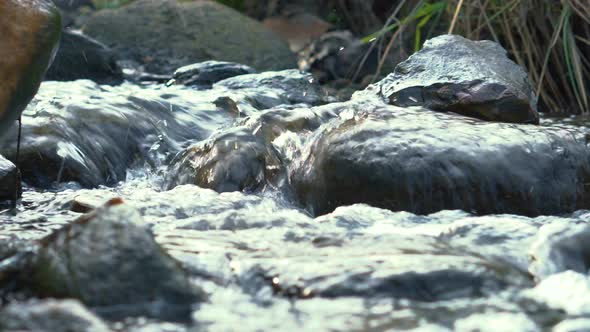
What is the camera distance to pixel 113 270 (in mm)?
1749

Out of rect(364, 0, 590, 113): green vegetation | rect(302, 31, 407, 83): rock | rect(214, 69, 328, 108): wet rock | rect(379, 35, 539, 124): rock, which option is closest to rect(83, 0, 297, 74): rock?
rect(302, 31, 407, 83): rock

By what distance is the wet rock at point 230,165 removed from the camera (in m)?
3.25

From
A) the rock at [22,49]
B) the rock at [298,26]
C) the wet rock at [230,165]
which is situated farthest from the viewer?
the rock at [298,26]

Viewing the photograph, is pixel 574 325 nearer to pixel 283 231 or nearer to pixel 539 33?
pixel 283 231

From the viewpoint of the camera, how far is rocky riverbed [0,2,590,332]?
1.74 metres

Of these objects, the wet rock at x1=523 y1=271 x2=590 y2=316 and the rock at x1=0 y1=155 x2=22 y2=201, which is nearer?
the wet rock at x1=523 y1=271 x2=590 y2=316

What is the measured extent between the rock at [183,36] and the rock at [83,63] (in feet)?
2.03

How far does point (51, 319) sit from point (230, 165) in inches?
71.0

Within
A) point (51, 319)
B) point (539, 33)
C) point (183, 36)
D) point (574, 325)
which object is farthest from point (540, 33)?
point (51, 319)

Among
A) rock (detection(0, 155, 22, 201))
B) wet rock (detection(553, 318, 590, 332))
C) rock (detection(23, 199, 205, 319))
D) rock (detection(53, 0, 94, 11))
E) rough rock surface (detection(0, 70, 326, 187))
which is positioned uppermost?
rock (detection(23, 199, 205, 319))

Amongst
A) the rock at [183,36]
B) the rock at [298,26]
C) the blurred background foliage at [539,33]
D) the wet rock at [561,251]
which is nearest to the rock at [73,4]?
the rock at [298,26]

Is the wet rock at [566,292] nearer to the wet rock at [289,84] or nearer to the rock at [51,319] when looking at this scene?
the rock at [51,319]

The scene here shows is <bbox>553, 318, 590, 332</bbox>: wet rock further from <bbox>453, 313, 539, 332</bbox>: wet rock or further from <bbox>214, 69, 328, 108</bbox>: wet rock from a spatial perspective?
<bbox>214, 69, 328, 108</bbox>: wet rock

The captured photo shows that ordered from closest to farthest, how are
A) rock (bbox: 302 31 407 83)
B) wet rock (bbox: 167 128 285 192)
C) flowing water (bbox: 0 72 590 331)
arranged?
flowing water (bbox: 0 72 590 331) < wet rock (bbox: 167 128 285 192) < rock (bbox: 302 31 407 83)
